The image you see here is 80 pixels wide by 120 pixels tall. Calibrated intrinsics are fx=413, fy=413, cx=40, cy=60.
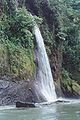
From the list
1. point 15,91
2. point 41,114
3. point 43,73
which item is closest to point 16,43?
point 43,73

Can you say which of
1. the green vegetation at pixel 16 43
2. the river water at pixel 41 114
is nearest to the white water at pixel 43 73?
the green vegetation at pixel 16 43

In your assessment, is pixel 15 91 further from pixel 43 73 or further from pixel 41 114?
pixel 41 114

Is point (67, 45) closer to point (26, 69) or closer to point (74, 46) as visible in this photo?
point (74, 46)

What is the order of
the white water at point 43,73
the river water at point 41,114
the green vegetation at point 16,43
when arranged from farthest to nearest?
the white water at point 43,73
the green vegetation at point 16,43
the river water at point 41,114

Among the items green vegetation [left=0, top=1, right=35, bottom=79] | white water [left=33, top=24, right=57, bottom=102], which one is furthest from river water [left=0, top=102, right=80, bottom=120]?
white water [left=33, top=24, right=57, bottom=102]

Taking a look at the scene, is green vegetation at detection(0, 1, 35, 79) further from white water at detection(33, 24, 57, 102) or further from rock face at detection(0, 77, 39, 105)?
white water at detection(33, 24, 57, 102)

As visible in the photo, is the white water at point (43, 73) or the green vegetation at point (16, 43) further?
the white water at point (43, 73)

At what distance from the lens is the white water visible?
24506 mm

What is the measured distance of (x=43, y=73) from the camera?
2519cm

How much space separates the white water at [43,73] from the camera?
80.4 feet

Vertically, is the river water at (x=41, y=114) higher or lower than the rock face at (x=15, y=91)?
lower

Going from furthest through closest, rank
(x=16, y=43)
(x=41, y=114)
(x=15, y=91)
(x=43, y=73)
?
(x=43, y=73) → (x=16, y=43) → (x=15, y=91) → (x=41, y=114)

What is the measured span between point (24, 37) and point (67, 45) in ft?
34.3

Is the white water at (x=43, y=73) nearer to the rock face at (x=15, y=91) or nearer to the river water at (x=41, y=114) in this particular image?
the rock face at (x=15, y=91)
